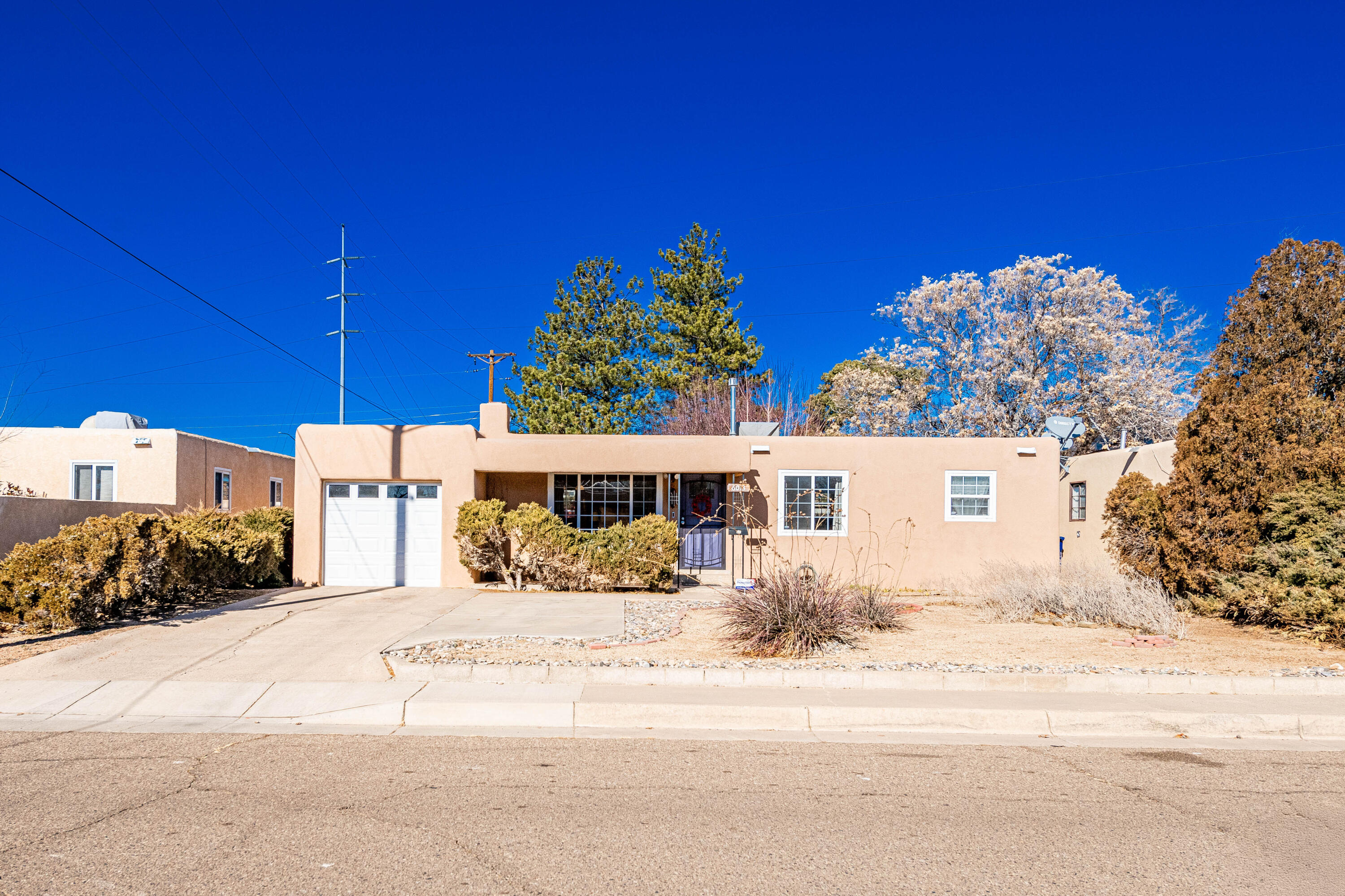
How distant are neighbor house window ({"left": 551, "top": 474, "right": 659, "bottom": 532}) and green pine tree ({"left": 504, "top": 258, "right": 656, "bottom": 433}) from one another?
46.3 ft

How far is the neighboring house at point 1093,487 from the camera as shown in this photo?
17.1 metres

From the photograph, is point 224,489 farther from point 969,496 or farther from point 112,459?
point 969,496

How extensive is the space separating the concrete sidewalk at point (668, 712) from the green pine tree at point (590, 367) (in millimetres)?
24127

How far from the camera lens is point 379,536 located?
16.8 metres

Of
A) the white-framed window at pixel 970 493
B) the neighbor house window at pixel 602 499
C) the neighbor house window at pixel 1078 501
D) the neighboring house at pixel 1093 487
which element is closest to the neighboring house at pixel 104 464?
the neighbor house window at pixel 602 499

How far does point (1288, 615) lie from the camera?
36.7 feet

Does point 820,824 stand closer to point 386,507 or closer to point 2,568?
point 2,568

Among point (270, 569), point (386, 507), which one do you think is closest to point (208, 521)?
point (270, 569)

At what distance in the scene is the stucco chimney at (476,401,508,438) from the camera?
57.4ft

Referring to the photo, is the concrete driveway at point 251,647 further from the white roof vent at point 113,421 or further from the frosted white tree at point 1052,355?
the frosted white tree at point 1052,355

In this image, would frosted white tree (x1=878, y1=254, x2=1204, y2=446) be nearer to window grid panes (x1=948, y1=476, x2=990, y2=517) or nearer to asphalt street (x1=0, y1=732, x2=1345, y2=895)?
window grid panes (x1=948, y1=476, x2=990, y2=517)

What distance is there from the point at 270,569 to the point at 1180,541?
15.2m

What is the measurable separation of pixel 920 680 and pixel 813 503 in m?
9.07

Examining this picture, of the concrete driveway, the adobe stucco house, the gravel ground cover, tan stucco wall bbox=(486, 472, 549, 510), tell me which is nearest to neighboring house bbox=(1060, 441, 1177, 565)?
the adobe stucco house
